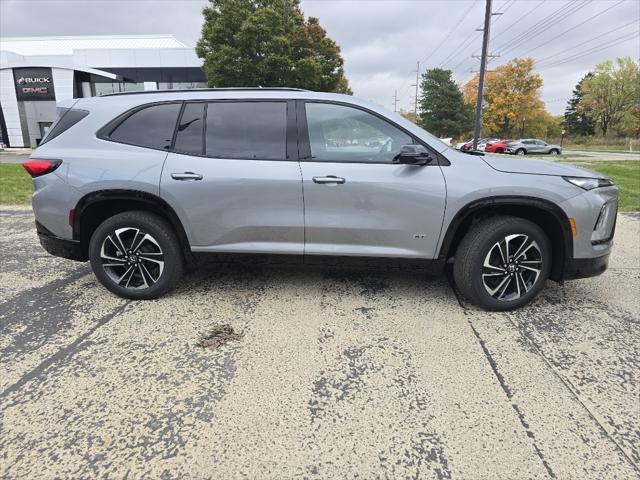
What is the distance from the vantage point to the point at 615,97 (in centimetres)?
6000

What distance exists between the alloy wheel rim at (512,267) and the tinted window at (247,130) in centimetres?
188

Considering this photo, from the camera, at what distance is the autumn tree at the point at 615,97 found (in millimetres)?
58625

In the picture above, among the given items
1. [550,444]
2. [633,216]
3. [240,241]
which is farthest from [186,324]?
[633,216]

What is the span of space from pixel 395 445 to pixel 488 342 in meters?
1.31

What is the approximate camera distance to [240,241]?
3.53m

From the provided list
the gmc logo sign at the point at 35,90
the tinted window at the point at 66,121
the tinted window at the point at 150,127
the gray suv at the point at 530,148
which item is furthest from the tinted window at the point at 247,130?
the gmc logo sign at the point at 35,90

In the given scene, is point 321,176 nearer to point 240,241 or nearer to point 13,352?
point 240,241

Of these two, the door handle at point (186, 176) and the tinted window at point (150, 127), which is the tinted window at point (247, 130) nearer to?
the door handle at point (186, 176)

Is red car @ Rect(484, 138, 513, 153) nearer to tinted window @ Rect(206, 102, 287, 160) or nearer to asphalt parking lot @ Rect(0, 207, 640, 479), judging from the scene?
asphalt parking lot @ Rect(0, 207, 640, 479)

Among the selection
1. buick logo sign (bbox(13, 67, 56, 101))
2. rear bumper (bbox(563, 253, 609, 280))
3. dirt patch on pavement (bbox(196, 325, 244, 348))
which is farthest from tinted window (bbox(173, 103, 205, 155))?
Result: buick logo sign (bbox(13, 67, 56, 101))

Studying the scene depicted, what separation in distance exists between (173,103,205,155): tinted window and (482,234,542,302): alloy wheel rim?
2518 millimetres

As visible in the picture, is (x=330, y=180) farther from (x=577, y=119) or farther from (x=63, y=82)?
(x=577, y=119)

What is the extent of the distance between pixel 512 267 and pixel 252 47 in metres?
28.2

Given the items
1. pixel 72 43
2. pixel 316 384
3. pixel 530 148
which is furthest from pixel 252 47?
pixel 72 43
